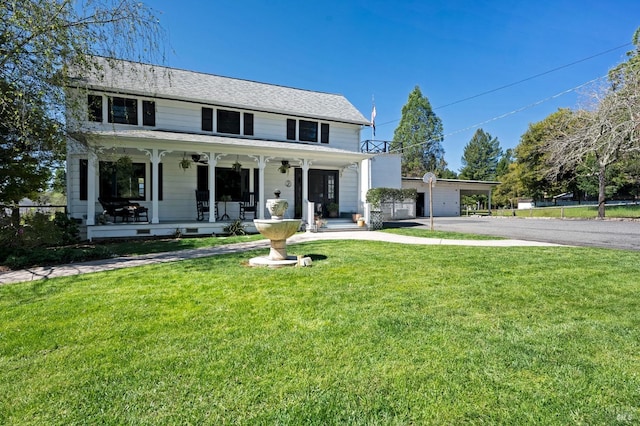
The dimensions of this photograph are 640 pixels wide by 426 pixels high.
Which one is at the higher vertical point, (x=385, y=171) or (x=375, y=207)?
(x=385, y=171)

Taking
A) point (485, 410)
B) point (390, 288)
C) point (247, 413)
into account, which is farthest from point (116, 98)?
point (485, 410)

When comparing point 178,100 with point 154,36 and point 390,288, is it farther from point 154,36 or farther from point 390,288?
point 390,288

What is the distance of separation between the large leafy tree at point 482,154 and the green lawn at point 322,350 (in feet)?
206

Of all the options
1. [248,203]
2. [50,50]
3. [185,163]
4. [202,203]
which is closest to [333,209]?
[248,203]

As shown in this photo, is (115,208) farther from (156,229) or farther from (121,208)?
(156,229)

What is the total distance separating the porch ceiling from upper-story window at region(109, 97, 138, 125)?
0.92 metres

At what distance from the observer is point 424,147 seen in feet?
160

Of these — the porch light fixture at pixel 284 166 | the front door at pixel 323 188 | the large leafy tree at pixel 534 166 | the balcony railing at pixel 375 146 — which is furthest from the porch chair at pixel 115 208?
the large leafy tree at pixel 534 166

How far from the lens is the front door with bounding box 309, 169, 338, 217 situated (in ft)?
52.4

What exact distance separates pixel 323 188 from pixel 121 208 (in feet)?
28.8

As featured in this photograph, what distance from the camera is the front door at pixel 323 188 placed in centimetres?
1598

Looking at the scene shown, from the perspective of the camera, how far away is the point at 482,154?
205ft

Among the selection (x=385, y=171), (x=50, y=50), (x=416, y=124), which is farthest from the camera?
(x=416, y=124)

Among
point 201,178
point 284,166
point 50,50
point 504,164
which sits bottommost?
point 201,178
